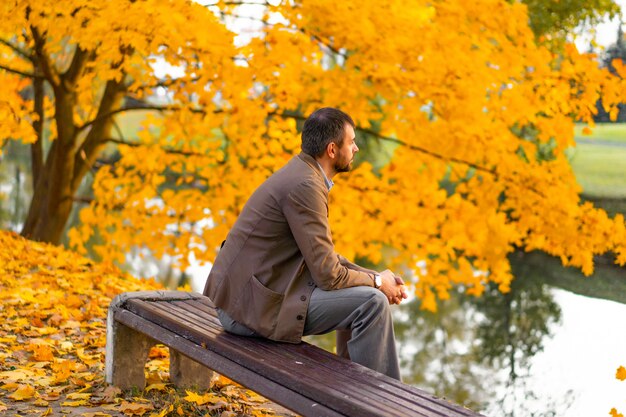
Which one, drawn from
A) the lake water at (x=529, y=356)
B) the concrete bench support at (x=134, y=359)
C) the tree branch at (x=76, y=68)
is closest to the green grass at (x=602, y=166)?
the lake water at (x=529, y=356)

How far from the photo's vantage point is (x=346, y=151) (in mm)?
3068

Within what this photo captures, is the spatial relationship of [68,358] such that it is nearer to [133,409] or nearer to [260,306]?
[133,409]

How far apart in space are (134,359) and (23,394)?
0.51m

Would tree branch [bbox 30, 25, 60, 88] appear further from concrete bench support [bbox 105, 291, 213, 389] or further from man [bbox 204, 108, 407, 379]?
man [bbox 204, 108, 407, 379]

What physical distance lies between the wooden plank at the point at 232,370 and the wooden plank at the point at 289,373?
2 cm

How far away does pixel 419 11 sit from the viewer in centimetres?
627

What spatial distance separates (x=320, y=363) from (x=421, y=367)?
8.06m

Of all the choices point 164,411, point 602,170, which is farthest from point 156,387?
point 602,170

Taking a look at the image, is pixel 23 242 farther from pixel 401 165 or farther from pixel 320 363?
pixel 320 363

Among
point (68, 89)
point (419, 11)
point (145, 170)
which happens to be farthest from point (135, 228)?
point (419, 11)

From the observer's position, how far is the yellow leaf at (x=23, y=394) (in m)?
3.50

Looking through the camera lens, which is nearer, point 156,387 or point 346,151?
point 346,151

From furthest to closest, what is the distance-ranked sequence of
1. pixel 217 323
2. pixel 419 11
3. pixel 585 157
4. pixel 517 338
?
1. pixel 585 157
2. pixel 517 338
3. pixel 419 11
4. pixel 217 323

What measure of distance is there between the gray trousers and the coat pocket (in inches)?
5.3
